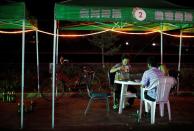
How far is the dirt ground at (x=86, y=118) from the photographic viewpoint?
8484 millimetres

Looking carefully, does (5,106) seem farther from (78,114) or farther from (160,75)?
(160,75)

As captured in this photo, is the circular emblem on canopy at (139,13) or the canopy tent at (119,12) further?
the circular emblem on canopy at (139,13)

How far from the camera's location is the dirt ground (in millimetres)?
8484

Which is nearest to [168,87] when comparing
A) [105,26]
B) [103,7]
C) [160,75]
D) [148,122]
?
[160,75]

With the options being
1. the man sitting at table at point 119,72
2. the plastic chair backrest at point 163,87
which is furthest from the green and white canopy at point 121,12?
the man sitting at table at point 119,72

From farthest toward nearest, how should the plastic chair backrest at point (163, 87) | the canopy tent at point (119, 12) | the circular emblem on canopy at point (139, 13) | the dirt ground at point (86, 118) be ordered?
1. the plastic chair backrest at point (163, 87)
2. the dirt ground at point (86, 118)
3. the circular emblem on canopy at point (139, 13)
4. the canopy tent at point (119, 12)

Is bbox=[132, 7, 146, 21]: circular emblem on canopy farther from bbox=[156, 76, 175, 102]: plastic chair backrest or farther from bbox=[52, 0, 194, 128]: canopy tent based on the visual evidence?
bbox=[156, 76, 175, 102]: plastic chair backrest

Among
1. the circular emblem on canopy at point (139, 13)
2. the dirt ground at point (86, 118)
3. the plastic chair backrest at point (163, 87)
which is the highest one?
the circular emblem on canopy at point (139, 13)

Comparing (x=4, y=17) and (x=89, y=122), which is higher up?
(x=4, y=17)

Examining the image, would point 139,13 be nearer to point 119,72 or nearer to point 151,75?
point 151,75

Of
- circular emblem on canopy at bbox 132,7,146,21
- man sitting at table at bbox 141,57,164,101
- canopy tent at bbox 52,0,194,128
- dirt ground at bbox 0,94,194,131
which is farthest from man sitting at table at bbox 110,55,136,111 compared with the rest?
circular emblem on canopy at bbox 132,7,146,21

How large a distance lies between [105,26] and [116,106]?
3.72m

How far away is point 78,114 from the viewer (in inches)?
387

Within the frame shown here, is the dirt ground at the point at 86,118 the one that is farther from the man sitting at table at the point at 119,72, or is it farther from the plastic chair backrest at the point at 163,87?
the plastic chair backrest at the point at 163,87
